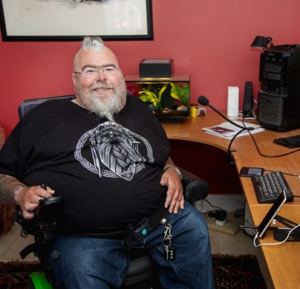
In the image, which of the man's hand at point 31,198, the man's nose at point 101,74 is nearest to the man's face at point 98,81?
the man's nose at point 101,74

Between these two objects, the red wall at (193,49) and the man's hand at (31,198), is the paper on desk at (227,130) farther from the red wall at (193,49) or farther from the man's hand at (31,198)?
the man's hand at (31,198)

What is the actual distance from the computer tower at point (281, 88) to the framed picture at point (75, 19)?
840mm

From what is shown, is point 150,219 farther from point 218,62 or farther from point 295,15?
point 295,15

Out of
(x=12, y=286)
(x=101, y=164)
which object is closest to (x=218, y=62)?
(x=101, y=164)

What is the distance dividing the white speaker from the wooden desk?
0.10 meters

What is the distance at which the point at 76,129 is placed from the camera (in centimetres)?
174

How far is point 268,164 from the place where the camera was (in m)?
1.74

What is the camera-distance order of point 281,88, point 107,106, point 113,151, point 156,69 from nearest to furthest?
1. point 113,151
2. point 107,106
3. point 281,88
4. point 156,69

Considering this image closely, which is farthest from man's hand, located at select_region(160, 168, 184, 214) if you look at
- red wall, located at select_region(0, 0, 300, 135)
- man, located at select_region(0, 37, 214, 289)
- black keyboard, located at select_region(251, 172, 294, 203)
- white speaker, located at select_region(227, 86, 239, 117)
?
red wall, located at select_region(0, 0, 300, 135)

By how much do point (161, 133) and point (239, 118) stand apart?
31.0 inches

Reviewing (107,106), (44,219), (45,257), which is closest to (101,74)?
(107,106)

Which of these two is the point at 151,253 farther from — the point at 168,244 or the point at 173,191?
the point at 173,191

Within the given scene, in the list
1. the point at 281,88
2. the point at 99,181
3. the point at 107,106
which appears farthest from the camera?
the point at 281,88

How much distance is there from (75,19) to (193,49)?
2.68 feet
